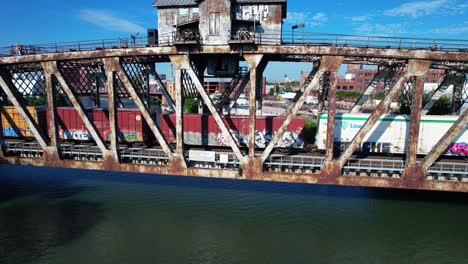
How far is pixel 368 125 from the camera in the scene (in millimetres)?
18016

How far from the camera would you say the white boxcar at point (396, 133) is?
23.2 m

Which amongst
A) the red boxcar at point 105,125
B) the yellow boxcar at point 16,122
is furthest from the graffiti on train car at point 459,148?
the yellow boxcar at point 16,122

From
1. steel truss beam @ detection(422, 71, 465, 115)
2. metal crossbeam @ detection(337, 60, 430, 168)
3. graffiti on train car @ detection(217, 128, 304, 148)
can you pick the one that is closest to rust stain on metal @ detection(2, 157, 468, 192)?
metal crossbeam @ detection(337, 60, 430, 168)

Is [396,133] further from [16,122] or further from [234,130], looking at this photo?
[16,122]

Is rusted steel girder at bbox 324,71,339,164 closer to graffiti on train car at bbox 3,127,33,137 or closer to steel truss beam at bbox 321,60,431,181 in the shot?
steel truss beam at bbox 321,60,431,181

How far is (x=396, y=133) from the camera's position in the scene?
944 inches

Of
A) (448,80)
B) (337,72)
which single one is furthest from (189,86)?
(448,80)

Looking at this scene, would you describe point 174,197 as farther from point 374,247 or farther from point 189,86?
point 374,247

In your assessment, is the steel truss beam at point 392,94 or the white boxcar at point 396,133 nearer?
the steel truss beam at point 392,94

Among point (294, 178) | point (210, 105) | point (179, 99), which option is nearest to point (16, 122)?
point (179, 99)

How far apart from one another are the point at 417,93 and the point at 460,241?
1254cm

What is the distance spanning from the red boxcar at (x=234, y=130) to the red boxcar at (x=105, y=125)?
94.0 inches

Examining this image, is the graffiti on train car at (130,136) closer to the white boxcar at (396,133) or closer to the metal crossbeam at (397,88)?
the white boxcar at (396,133)

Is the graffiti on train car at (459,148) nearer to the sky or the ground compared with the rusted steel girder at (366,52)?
nearer to the ground
